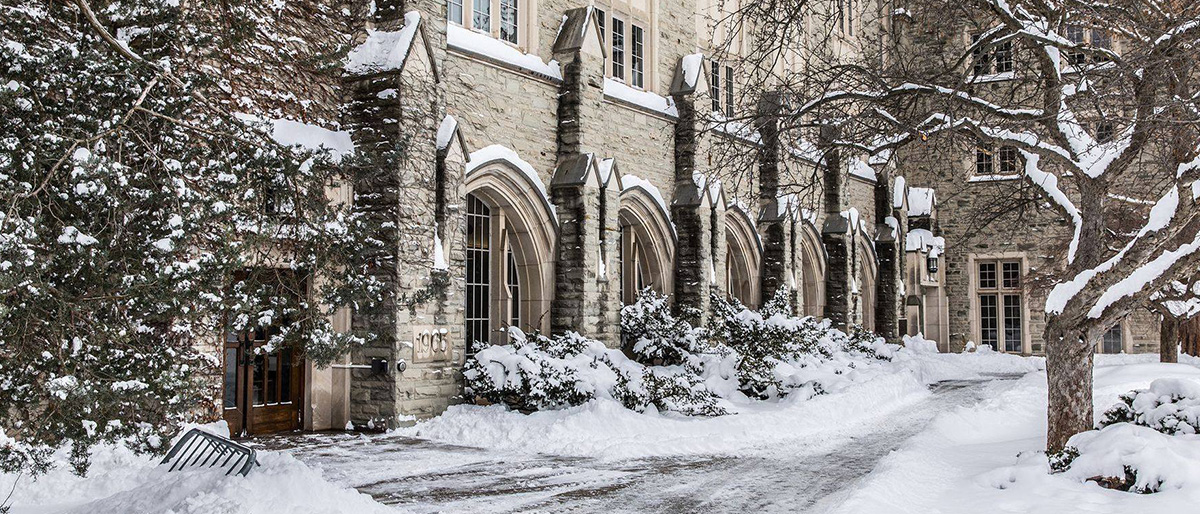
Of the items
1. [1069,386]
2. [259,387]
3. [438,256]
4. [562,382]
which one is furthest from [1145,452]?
[259,387]

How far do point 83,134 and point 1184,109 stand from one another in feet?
25.8

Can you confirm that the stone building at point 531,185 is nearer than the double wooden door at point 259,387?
No

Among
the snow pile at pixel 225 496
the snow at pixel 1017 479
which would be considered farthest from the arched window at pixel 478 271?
the snow pile at pixel 225 496

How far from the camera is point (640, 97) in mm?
17344

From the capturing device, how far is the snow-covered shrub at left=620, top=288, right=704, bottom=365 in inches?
623

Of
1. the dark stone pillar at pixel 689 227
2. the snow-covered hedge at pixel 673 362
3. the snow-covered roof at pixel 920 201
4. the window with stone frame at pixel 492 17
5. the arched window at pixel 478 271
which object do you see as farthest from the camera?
the snow-covered roof at pixel 920 201

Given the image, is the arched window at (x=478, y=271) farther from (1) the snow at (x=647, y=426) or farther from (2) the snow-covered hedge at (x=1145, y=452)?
(2) the snow-covered hedge at (x=1145, y=452)

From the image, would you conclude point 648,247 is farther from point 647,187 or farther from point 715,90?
point 715,90

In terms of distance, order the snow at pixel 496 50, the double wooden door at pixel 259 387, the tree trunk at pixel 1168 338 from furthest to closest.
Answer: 1. the tree trunk at pixel 1168 338
2. the snow at pixel 496 50
3. the double wooden door at pixel 259 387

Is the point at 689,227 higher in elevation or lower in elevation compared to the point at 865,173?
lower

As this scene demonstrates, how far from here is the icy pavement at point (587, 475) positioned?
7.26 meters

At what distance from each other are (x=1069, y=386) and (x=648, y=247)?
10496 mm

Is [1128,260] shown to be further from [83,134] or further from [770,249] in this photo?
[770,249]

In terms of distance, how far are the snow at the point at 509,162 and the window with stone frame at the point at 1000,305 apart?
1831cm
